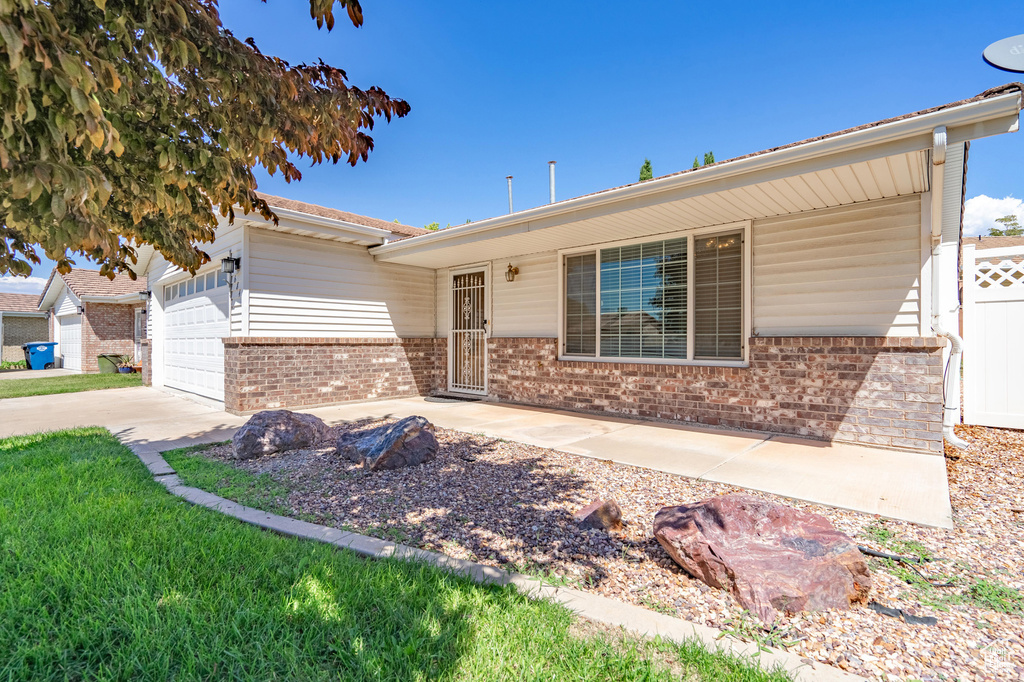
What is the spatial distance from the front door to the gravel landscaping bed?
448 centimetres

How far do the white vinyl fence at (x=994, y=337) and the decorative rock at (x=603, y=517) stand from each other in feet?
19.0

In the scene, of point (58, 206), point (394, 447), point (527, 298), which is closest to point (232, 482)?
point (394, 447)

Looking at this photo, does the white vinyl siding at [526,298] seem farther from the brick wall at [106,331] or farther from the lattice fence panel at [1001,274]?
the brick wall at [106,331]

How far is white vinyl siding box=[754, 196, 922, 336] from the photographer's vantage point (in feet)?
16.4

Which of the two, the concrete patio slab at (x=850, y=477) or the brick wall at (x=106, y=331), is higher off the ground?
the brick wall at (x=106, y=331)

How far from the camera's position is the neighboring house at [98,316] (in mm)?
16844

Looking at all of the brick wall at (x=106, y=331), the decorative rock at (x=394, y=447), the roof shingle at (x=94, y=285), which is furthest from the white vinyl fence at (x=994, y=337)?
the brick wall at (x=106, y=331)

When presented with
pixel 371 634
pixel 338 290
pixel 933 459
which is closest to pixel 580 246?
pixel 338 290

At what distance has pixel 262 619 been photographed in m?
2.00

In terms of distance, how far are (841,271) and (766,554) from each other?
14.1 ft

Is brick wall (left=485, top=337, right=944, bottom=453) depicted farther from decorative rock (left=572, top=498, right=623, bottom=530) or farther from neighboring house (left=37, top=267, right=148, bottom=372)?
neighboring house (left=37, top=267, right=148, bottom=372)

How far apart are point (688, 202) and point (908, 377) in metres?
2.92

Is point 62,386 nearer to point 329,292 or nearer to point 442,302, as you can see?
point 329,292

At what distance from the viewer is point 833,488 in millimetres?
3781
